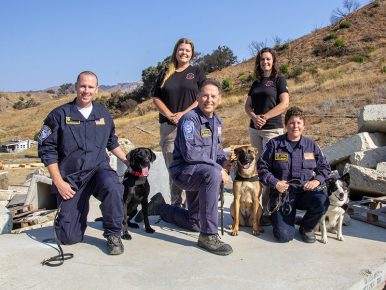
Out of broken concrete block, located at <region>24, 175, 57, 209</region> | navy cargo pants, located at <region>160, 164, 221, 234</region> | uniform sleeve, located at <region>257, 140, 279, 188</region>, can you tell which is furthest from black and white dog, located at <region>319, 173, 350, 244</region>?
broken concrete block, located at <region>24, 175, 57, 209</region>

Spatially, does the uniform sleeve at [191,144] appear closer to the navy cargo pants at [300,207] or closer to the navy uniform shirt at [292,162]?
the navy uniform shirt at [292,162]

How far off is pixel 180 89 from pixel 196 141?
108 centimetres

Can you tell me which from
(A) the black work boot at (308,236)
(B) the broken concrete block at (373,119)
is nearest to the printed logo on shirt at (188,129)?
(A) the black work boot at (308,236)

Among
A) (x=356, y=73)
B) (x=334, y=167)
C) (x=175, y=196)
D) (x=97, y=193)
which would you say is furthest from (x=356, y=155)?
(x=356, y=73)

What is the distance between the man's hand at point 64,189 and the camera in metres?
3.72

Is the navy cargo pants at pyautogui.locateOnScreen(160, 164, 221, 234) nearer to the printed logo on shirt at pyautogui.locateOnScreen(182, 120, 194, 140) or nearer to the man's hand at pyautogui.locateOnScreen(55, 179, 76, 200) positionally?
the printed logo on shirt at pyautogui.locateOnScreen(182, 120, 194, 140)

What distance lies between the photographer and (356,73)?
24.9m

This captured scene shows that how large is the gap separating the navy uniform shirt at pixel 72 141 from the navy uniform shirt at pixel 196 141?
73 cm

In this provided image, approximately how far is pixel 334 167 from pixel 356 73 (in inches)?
761

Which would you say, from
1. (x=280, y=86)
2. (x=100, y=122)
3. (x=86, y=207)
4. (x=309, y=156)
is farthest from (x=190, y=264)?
(x=280, y=86)

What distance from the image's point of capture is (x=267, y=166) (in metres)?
4.30

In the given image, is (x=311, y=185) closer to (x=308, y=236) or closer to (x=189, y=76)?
(x=308, y=236)

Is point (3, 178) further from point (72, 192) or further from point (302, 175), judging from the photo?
point (302, 175)

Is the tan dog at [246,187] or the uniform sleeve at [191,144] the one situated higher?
the uniform sleeve at [191,144]
